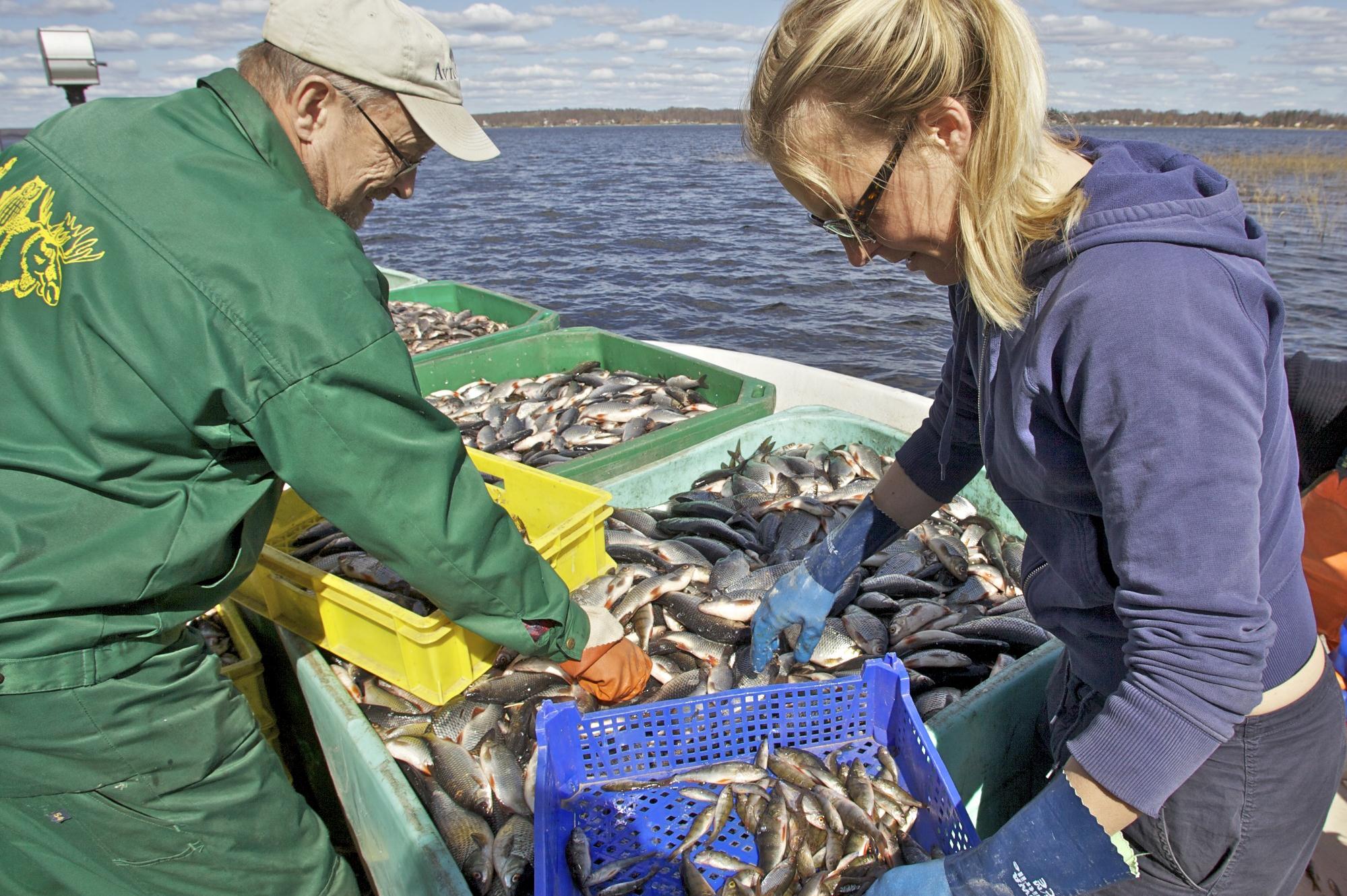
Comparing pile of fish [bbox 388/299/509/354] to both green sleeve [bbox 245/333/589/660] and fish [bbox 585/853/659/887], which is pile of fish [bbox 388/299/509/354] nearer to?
green sleeve [bbox 245/333/589/660]

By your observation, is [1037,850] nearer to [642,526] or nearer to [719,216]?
[642,526]

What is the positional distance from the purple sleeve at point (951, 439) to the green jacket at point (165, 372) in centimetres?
128

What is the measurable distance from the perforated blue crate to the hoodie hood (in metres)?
1.37

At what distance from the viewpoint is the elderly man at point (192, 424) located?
1664 mm

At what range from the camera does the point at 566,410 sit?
5.71 meters

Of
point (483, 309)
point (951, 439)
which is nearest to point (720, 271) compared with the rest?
point (483, 309)

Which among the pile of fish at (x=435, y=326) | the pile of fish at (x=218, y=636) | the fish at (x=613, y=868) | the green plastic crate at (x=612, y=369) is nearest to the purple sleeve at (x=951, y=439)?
the fish at (x=613, y=868)

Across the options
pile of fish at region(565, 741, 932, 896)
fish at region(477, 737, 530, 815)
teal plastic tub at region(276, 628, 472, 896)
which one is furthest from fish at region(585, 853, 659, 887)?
fish at region(477, 737, 530, 815)

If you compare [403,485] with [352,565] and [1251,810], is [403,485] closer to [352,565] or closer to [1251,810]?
[352,565]

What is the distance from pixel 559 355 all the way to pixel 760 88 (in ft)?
17.9

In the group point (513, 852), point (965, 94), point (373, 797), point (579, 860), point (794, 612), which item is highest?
point (965, 94)

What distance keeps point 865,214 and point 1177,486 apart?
69cm

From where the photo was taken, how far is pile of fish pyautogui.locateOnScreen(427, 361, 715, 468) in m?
5.20

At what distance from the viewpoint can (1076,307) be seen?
50.3 inches
